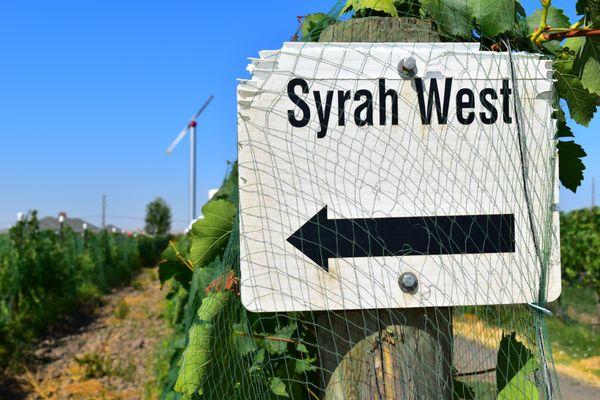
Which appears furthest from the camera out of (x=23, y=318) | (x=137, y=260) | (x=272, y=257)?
(x=137, y=260)

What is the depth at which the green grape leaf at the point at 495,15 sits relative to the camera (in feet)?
4.41

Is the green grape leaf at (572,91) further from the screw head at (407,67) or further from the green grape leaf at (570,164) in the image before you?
the screw head at (407,67)

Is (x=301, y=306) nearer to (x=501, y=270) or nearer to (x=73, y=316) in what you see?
(x=501, y=270)

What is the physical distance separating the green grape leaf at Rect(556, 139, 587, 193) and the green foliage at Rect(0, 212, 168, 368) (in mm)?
8099

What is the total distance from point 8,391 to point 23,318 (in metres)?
2.83

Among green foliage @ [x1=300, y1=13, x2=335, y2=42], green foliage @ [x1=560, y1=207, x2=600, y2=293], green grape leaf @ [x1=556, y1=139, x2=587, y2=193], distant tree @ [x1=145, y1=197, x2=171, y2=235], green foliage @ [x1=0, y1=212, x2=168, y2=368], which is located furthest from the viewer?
distant tree @ [x1=145, y1=197, x2=171, y2=235]

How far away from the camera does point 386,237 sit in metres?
1.27

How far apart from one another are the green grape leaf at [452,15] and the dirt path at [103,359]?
650 centimetres

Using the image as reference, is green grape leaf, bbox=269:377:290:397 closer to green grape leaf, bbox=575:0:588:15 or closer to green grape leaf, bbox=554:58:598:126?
green grape leaf, bbox=554:58:598:126

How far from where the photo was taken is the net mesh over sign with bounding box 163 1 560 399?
1.27 metres

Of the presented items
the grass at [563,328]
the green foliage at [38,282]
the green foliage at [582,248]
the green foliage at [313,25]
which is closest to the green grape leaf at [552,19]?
the green foliage at [313,25]

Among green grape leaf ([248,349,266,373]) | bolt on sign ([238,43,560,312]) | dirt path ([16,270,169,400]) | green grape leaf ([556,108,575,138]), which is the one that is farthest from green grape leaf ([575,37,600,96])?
dirt path ([16,270,169,400])

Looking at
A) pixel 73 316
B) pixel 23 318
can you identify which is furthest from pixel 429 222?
pixel 73 316

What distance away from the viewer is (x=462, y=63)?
131 cm
